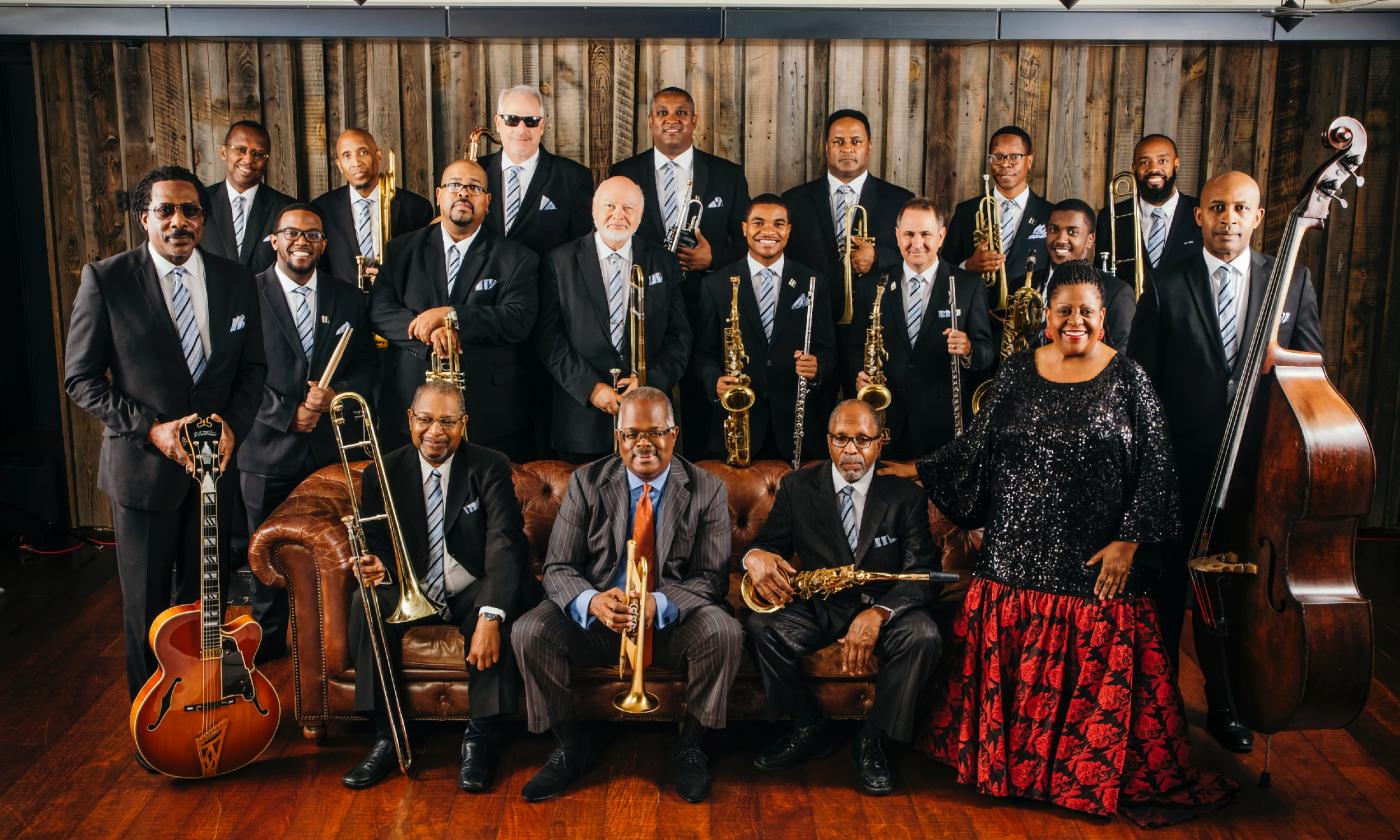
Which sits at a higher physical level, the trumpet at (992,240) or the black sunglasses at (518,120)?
the black sunglasses at (518,120)

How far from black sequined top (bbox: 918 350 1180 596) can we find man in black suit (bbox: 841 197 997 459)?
1163 millimetres

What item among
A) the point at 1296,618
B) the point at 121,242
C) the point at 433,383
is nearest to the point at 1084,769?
the point at 1296,618

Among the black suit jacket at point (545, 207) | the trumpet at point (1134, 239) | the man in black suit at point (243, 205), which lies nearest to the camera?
the trumpet at point (1134, 239)

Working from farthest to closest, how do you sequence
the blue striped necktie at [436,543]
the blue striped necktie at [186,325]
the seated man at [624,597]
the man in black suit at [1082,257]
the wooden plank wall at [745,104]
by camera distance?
1. the wooden plank wall at [745,104]
2. the man in black suit at [1082,257]
3. the blue striped necktie at [436,543]
4. the blue striped necktie at [186,325]
5. the seated man at [624,597]

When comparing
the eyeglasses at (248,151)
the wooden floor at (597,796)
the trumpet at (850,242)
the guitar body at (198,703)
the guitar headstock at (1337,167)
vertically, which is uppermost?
the eyeglasses at (248,151)

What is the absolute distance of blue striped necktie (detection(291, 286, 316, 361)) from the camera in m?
5.05

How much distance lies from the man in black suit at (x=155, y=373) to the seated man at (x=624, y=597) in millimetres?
1148

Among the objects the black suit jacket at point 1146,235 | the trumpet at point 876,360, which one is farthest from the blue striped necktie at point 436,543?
the black suit jacket at point 1146,235

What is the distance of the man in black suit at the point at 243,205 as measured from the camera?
5.70 meters

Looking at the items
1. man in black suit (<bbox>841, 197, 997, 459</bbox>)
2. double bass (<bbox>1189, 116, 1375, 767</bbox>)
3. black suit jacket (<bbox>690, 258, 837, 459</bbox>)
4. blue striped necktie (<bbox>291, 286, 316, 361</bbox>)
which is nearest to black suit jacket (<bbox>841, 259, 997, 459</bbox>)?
man in black suit (<bbox>841, 197, 997, 459</bbox>)

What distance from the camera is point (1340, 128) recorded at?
3773 millimetres

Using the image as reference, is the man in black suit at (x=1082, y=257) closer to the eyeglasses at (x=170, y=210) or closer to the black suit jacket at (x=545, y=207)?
the black suit jacket at (x=545, y=207)

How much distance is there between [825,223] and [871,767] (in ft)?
8.48

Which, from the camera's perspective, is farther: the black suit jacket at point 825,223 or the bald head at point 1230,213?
the black suit jacket at point 825,223
